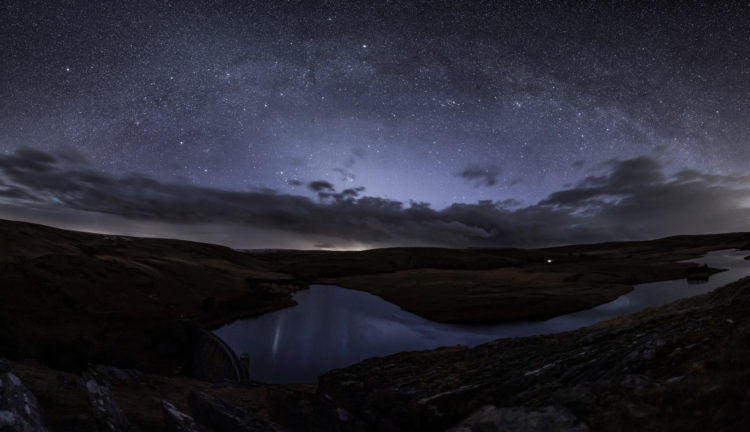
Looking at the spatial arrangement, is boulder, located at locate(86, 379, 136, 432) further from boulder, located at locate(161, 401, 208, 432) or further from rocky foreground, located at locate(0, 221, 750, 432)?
boulder, located at locate(161, 401, 208, 432)

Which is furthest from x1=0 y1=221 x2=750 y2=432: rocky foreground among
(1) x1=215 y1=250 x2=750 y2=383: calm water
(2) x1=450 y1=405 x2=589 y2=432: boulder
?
(1) x1=215 y1=250 x2=750 y2=383: calm water

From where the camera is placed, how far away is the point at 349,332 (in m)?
39.2

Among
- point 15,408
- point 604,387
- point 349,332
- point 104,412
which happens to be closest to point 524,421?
point 604,387

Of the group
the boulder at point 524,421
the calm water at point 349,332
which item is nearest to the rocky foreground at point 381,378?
the boulder at point 524,421

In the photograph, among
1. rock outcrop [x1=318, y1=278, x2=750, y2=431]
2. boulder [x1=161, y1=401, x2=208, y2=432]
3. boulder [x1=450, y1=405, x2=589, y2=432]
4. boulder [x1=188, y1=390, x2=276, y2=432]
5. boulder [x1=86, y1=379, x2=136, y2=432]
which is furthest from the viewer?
boulder [x1=188, y1=390, x2=276, y2=432]

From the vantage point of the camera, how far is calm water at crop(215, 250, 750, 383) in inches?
1103

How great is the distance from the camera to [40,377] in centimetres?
897

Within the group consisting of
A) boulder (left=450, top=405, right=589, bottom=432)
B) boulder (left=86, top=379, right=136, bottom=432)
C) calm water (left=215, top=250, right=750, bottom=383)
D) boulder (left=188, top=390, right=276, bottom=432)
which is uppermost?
boulder (left=450, top=405, right=589, bottom=432)

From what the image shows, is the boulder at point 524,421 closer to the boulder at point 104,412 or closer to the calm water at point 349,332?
the boulder at point 104,412

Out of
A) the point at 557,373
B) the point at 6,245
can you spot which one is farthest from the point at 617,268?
the point at 6,245

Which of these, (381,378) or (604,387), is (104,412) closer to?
(381,378)

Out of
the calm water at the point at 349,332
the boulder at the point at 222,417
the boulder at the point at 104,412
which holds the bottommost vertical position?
the calm water at the point at 349,332

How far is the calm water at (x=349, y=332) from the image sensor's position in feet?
91.9

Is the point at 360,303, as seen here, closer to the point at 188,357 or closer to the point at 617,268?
the point at 188,357
